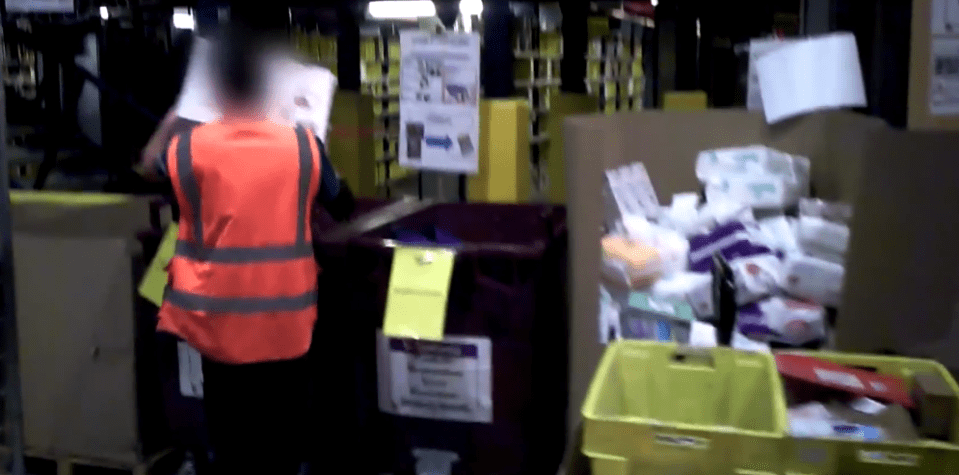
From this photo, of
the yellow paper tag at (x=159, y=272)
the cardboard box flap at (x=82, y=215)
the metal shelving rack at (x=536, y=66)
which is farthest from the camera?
the metal shelving rack at (x=536, y=66)

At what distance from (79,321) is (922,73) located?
2.38 meters

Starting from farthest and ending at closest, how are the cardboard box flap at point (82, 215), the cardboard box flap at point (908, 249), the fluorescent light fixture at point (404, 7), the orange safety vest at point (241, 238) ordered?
the fluorescent light fixture at point (404, 7), the cardboard box flap at point (82, 215), the orange safety vest at point (241, 238), the cardboard box flap at point (908, 249)

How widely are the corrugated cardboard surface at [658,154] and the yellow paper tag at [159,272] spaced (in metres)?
1.13

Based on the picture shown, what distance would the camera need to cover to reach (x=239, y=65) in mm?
2309

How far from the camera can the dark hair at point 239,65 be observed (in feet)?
7.54

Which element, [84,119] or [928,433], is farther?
[84,119]

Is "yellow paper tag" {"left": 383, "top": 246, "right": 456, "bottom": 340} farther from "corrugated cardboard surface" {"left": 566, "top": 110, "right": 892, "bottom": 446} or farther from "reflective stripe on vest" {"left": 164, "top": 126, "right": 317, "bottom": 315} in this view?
"corrugated cardboard surface" {"left": 566, "top": 110, "right": 892, "bottom": 446}

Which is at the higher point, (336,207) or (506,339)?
(336,207)

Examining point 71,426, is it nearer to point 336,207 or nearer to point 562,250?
point 336,207

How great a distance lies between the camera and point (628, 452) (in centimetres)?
146

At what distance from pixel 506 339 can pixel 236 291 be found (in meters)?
0.70

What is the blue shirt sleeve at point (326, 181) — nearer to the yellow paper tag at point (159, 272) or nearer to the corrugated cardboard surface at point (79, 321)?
the yellow paper tag at point (159, 272)

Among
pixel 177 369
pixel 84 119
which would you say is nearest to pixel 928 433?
pixel 177 369

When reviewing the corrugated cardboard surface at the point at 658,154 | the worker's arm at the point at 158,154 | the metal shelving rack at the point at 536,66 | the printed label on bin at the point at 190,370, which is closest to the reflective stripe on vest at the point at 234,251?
the worker's arm at the point at 158,154
